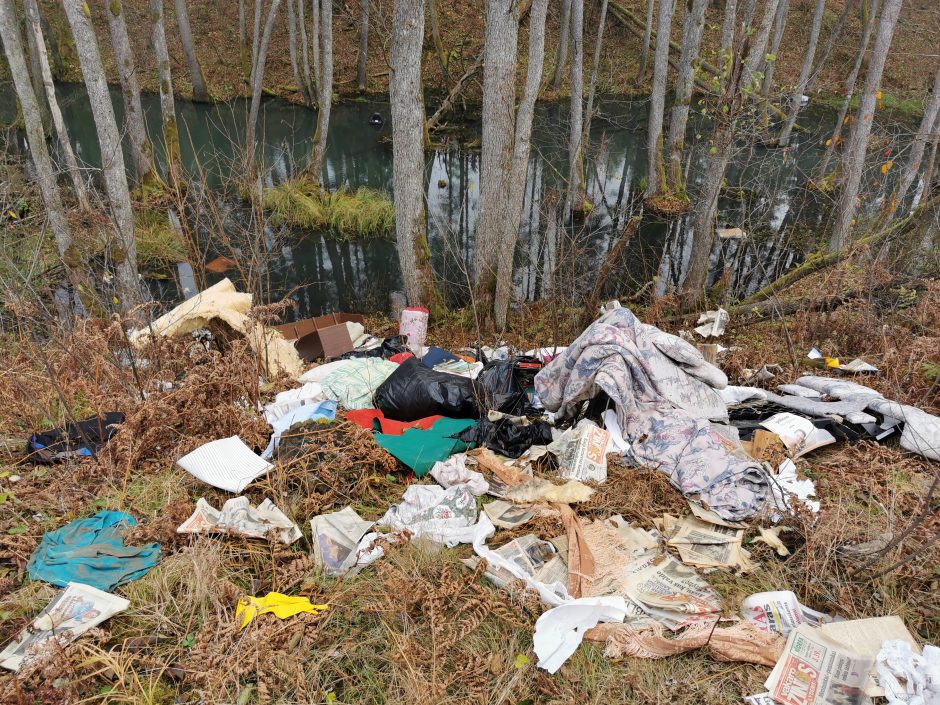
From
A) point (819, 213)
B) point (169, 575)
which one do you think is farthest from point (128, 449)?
point (819, 213)

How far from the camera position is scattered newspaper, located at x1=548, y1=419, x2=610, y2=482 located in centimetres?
331

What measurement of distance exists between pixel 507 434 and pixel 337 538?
130cm

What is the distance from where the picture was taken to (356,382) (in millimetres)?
4477

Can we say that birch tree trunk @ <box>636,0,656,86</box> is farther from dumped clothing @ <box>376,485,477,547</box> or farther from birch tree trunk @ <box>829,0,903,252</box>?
dumped clothing @ <box>376,485,477,547</box>

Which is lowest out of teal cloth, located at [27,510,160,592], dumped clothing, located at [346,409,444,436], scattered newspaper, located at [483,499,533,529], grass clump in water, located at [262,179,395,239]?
grass clump in water, located at [262,179,395,239]

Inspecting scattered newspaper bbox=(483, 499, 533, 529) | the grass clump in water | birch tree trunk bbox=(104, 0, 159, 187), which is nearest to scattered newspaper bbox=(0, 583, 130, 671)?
scattered newspaper bbox=(483, 499, 533, 529)

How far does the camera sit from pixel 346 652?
2.26 metres

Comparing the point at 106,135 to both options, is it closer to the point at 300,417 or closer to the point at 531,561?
the point at 300,417

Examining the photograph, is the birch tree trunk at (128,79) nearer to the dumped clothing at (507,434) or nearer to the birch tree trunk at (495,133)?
the birch tree trunk at (495,133)

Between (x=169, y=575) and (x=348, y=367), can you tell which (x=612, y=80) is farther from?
(x=169, y=575)

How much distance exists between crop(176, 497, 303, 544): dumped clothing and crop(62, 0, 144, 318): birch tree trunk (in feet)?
13.0

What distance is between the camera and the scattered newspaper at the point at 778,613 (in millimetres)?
2357

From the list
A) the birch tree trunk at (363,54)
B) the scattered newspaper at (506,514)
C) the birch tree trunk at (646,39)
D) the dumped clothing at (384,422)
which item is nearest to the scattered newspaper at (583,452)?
the scattered newspaper at (506,514)

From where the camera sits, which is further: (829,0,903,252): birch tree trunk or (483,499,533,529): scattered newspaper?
(829,0,903,252): birch tree trunk
